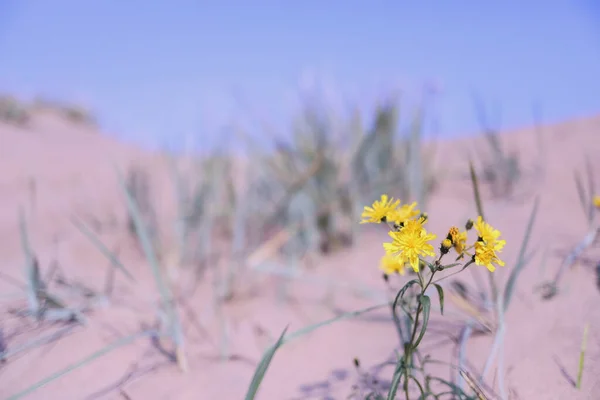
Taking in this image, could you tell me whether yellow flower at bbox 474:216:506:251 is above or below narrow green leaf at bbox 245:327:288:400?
above

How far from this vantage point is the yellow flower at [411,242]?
70cm

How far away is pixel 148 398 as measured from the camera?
3.14 ft

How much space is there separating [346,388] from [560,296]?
66cm

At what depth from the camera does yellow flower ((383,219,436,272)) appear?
27.7 inches

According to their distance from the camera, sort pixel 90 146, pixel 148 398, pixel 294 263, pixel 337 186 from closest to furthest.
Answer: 1. pixel 148 398
2. pixel 294 263
3. pixel 337 186
4. pixel 90 146

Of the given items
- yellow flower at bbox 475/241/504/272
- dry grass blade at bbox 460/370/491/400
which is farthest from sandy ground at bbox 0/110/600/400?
yellow flower at bbox 475/241/504/272

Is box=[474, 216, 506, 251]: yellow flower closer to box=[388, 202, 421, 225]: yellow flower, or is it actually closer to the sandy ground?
box=[388, 202, 421, 225]: yellow flower

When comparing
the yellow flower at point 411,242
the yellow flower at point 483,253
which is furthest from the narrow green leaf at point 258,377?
the yellow flower at point 483,253

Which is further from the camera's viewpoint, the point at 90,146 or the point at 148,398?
the point at 90,146

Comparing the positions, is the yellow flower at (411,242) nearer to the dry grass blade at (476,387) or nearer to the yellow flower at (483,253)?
the yellow flower at (483,253)

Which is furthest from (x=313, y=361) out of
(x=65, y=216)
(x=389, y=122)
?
(x=65, y=216)

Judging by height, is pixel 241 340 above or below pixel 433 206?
below

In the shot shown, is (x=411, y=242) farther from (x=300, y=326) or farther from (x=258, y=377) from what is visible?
(x=300, y=326)

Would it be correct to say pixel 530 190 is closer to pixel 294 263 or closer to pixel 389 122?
pixel 389 122
